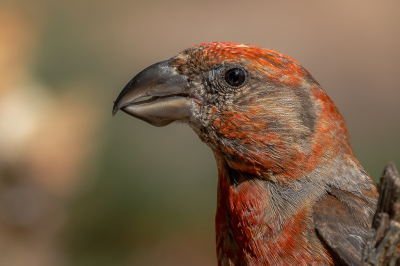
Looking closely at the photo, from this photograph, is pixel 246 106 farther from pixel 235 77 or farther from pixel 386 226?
pixel 386 226

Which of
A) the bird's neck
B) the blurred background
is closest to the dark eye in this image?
the bird's neck

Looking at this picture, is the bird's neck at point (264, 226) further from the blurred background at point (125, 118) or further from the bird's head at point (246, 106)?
the blurred background at point (125, 118)

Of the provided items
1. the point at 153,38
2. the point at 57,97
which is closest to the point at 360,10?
the point at 153,38

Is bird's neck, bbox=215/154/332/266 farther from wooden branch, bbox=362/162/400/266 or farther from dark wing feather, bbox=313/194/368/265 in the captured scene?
wooden branch, bbox=362/162/400/266

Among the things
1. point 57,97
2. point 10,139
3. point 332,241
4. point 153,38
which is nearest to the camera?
point 332,241

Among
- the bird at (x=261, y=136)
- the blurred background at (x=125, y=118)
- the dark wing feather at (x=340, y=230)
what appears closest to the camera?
the dark wing feather at (x=340, y=230)

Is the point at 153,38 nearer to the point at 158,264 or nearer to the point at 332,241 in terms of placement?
the point at 158,264

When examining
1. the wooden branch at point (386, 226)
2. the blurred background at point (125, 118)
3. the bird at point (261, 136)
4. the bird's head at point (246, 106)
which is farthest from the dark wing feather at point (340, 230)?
the blurred background at point (125, 118)
